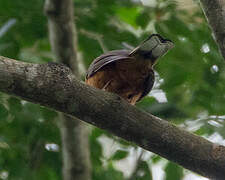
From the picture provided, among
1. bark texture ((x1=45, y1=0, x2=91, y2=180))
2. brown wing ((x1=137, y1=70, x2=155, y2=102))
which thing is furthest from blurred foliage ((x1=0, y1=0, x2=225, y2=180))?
brown wing ((x1=137, y1=70, x2=155, y2=102))

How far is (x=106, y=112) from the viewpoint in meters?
2.67

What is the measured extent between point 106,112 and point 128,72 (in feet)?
2.48

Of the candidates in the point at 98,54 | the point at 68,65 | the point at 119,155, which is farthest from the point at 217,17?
the point at 119,155

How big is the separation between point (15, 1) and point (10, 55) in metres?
0.49

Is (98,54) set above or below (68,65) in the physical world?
above

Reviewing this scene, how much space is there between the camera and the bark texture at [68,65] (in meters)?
3.84

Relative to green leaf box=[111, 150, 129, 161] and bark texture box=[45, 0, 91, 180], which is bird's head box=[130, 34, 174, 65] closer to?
bark texture box=[45, 0, 91, 180]

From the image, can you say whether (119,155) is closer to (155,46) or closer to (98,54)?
(98,54)

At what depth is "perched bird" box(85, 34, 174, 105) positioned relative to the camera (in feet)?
10.8

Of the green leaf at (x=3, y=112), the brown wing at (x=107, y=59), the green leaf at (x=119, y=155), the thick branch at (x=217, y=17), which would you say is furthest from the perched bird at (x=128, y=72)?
the green leaf at (x=119, y=155)

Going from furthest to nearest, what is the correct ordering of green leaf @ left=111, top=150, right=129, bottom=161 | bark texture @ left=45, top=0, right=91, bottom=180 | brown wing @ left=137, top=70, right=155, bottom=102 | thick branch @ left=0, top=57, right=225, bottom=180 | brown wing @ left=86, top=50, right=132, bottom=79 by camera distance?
green leaf @ left=111, top=150, right=129, bottom=161 < bark texture @ left=45, top=0, right=91, bottom=180 < brown wing @ left=137, top=70, right=155, bottom=102 < brown wing @ left=86, top=50, right=132, bottom=79 < thick branch @ left=0, top=57, right=225, bottom=180

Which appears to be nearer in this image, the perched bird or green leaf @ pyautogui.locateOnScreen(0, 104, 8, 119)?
the perched bird

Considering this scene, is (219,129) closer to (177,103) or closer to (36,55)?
(177,103)

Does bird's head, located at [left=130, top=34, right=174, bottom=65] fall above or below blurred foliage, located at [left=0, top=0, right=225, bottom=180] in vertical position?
above
